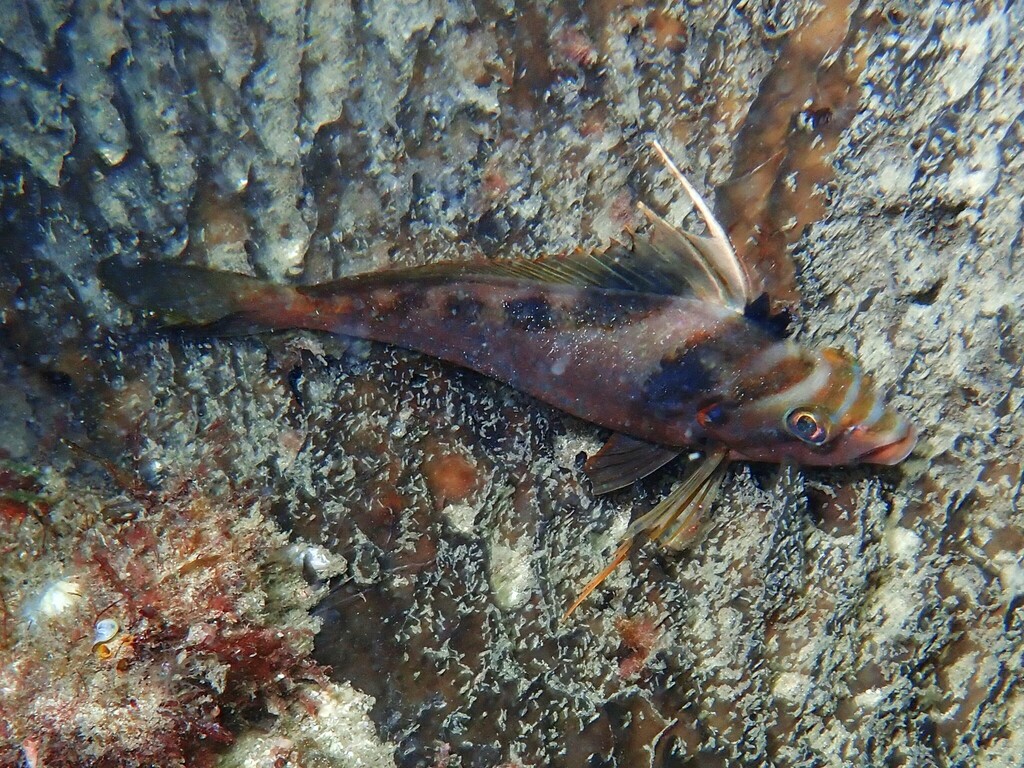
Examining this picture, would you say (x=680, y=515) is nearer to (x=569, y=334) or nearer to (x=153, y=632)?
(x=569, y=334)

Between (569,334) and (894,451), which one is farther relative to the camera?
(569,334)

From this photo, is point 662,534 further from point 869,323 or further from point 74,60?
point 74,60

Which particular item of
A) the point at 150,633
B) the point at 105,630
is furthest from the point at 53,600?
the point at 150,633

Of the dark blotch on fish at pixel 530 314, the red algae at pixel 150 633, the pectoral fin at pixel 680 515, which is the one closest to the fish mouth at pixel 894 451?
the pectoral fin at pixel 680 515

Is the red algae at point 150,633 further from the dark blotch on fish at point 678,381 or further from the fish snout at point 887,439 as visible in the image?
the fish snout at point 887,439

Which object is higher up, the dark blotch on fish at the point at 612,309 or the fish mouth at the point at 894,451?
the dark blotch on fish at the point at 612,309

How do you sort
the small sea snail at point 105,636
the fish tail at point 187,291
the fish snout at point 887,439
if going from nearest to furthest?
1. the fish snout at point 887,439
2. the small sea snail at point 105,636
3. the fish tail at point 187,291
